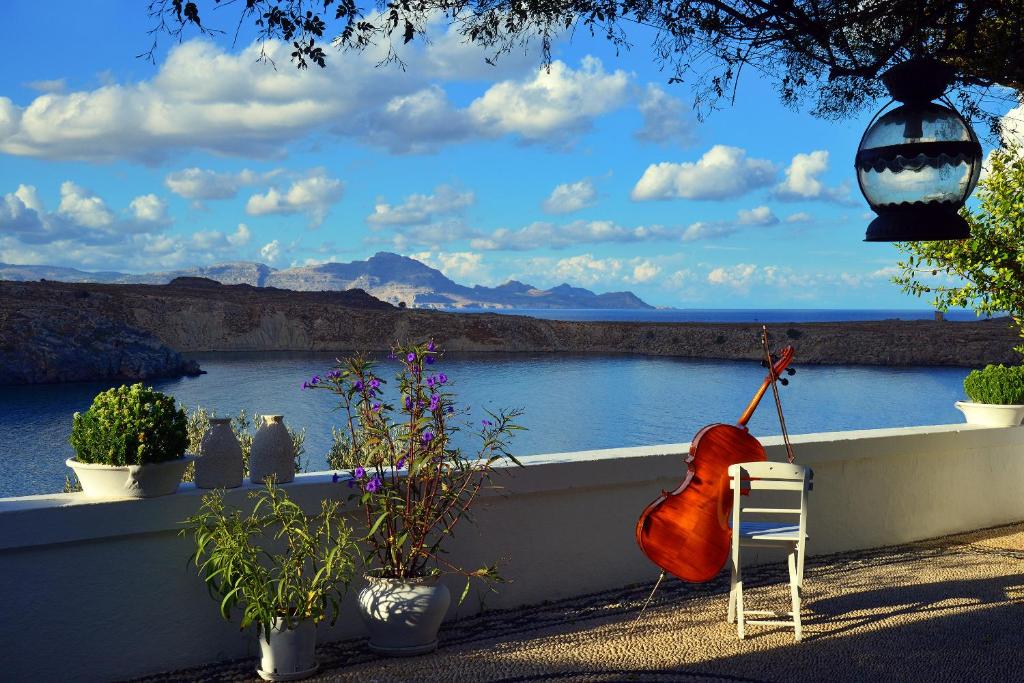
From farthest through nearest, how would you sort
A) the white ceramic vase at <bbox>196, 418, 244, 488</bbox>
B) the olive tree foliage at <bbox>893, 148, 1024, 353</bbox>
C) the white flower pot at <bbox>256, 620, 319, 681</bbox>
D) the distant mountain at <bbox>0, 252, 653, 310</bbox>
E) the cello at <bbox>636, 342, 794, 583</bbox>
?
the distant mountain at <bbox>0, 252, 653, 310</bbox> → the olive tree foliage at <bbox>893, 148, 1024, 353</bbox> → the cello at <bbox>636, 342, 794, 583</bbox> → the white ceramic vase at <bbox>196, 418, 244, 488</bbox> → the white flower pot at <bbox>256, 620, 319, 681</bbox>

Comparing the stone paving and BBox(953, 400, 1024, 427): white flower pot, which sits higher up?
BBox(953, 400, 1024, 427): white flower pot

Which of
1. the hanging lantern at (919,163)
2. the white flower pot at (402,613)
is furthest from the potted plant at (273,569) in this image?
the hanging lantern at (919,163)

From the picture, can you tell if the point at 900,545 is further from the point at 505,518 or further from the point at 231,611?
the point at 231,611

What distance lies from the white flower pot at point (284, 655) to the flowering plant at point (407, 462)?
1.42ft

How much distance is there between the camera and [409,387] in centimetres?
381

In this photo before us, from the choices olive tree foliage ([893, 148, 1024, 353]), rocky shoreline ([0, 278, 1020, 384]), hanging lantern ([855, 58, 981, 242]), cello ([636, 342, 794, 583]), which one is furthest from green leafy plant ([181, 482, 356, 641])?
rocky shoreline ([0, 278, 1020, 384])

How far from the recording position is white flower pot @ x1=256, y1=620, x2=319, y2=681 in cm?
337

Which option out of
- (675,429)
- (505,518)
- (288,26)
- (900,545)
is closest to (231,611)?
(505,518)

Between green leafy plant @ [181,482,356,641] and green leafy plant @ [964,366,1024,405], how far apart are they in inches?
186

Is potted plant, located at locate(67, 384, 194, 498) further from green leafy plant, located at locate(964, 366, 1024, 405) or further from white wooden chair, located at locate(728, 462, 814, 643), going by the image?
green leafy plant, located at locate(964, 366, 1024, 405)

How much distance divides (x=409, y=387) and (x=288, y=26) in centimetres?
201

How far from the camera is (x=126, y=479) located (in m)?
3.35

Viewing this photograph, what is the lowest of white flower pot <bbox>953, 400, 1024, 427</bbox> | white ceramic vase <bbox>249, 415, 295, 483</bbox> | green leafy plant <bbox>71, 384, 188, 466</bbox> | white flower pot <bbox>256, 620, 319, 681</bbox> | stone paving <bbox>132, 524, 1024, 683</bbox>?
stone paving <bbox>132, 524, 1024, 683</bbox>

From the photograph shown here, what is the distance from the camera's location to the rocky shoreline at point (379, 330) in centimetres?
3712
